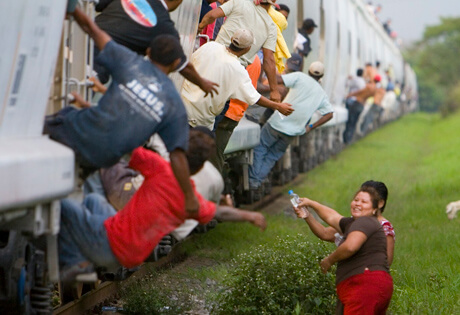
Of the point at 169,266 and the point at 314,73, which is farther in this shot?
the point at 314,73

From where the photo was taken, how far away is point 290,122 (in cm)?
1254

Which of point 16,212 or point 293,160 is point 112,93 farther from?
point 293,160

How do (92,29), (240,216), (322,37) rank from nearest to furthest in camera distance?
(92,29) < (240,216) < (322,37)

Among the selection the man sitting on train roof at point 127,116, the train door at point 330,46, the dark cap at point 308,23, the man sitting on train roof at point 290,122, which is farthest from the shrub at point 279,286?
the train door at point 330,46

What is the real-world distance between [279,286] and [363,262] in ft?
4.03

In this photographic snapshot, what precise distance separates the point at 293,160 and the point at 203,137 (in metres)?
12.3

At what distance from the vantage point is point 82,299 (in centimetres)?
776

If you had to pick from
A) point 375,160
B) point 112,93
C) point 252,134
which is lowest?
point 375,160

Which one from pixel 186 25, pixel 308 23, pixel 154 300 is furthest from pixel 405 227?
pixel 154 300

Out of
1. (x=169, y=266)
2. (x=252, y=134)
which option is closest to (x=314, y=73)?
(x=252, y=134)

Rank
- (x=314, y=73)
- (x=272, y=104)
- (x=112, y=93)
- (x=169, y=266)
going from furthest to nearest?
1. (x=314, y=73)
2. (x=169, y=266)
3. (x=272, y=104)
4. (x=112, y=93)

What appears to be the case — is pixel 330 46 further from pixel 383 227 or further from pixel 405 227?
pixel 383 227

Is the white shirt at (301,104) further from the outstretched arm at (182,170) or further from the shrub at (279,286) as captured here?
the outstretched arm at (182,170)

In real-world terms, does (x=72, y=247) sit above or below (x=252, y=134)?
above
